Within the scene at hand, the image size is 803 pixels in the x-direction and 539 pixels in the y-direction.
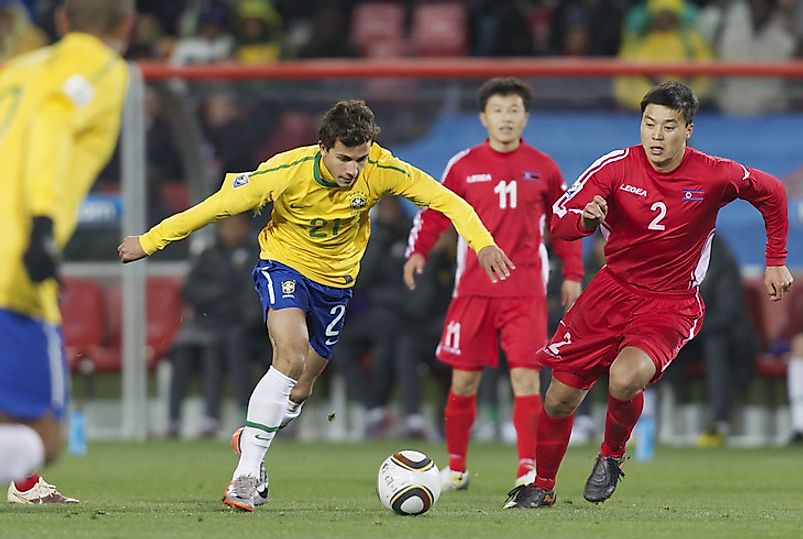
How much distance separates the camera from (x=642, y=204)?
7.57 metres

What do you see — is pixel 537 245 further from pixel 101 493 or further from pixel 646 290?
pixel 101 493

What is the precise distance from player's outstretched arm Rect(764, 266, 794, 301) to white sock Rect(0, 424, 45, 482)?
3685 mm

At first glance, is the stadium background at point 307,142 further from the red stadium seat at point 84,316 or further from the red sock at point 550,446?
the red sock at point 550,446

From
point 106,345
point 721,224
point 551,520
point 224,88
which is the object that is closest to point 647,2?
point 721,224

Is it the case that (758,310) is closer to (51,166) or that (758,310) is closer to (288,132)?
(288,132)

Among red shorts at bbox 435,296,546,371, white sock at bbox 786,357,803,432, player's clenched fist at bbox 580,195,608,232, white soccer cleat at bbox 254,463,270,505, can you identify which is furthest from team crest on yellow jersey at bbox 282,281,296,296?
white sock at bbox 786,357,803,432

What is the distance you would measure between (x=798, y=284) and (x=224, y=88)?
5.36 meters

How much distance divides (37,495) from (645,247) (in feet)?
10.5

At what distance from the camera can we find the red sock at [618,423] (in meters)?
7.58

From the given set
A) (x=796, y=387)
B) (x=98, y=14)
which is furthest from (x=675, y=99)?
(x=796, y=387)

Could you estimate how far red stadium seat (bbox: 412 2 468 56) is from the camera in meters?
16.7

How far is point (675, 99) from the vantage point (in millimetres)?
7504

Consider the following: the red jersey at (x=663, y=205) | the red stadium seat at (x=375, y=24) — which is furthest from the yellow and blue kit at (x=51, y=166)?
the red stadium seat at (x=375, y=24)

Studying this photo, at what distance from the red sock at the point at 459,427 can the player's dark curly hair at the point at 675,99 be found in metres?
2.48
